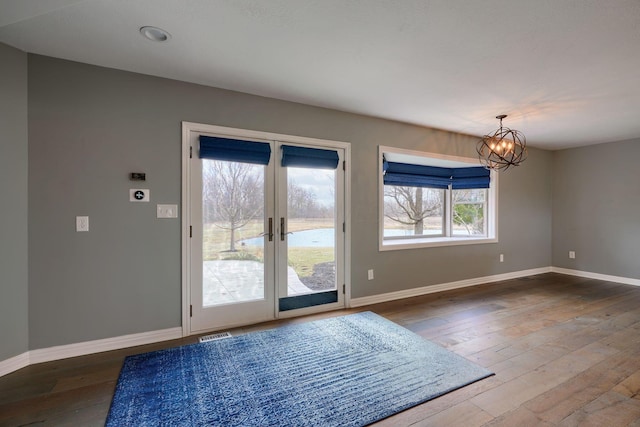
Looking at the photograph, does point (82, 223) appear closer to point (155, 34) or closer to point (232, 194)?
point (232, 194)

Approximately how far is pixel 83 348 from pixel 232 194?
1.85 m

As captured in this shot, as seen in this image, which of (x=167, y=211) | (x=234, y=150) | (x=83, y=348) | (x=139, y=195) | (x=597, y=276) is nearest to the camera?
(x=83, y=348)

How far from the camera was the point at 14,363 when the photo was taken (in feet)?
7.47

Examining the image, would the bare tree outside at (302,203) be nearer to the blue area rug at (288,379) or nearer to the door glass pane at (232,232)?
the door glass pane at (232,232)

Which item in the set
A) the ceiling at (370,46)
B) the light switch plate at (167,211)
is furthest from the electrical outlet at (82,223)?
the ceiling at (370,46)

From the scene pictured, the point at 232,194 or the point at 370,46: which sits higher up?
the point at 370,46

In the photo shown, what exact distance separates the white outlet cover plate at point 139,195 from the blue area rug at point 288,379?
1.37m

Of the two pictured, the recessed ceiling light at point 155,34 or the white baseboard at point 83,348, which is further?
the white baseboard at point 83,348

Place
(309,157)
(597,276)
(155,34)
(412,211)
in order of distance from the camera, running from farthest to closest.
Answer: (597,276), (412,211), (309,157), (155,34)

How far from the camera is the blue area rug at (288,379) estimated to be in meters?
1.77

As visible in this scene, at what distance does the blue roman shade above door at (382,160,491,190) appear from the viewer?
4797 millimetres

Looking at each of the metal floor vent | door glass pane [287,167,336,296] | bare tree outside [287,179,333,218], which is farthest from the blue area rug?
bare tree outside [287,179,333,218]

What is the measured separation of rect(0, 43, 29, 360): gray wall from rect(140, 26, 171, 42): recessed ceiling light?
113cm

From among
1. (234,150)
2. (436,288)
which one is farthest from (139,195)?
(436,288)
